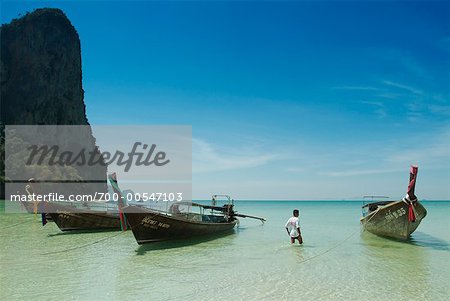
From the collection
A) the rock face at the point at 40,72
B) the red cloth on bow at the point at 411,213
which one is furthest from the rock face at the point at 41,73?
the red cloth on bow at the point at 411,213

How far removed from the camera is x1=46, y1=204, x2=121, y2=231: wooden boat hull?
1938 centimetres

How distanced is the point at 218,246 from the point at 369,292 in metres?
8.31

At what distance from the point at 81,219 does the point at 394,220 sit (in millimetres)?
16735

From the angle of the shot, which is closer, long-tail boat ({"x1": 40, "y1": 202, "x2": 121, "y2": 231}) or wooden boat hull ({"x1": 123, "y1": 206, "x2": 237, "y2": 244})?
wooden boat hull ({"x1": 123, "y1": 206, "x2": 237, "y2": 244})

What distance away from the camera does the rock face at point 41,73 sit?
70.1 m

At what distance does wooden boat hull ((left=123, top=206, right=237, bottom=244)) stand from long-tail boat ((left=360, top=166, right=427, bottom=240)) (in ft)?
30.7

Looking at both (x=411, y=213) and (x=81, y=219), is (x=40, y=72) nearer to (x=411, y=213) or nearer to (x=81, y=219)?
(x=81, y=219)

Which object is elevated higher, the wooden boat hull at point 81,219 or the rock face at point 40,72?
the rock face at point 40,72

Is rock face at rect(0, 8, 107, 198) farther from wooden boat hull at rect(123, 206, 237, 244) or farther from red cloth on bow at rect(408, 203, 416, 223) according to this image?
red cloth on bow at rect(408, 203, 416, 223)

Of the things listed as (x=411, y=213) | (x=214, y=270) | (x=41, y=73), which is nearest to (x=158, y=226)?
(x=214, y=270)

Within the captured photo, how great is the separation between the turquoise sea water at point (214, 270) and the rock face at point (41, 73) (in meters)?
61.0

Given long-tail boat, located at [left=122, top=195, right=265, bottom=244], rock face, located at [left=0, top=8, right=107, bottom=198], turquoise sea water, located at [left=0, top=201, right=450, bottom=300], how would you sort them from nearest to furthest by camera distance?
turquoise sea water, located at [left=0, top=201, right=450, bottom=300] → long-tail boat, located at [left=122, top=195, right=265, bottom=244] → rock face, located at [left=0, top=8, right=107, bottom=198]

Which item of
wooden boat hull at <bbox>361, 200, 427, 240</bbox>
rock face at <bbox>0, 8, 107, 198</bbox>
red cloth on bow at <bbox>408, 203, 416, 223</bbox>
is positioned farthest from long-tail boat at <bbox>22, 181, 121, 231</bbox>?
rock face at <bbox>0, 8, 107, 198</bbox>

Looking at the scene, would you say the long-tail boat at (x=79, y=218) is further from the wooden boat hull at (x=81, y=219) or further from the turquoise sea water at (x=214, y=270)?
the turquoise sea water at (x=214, y=270)
